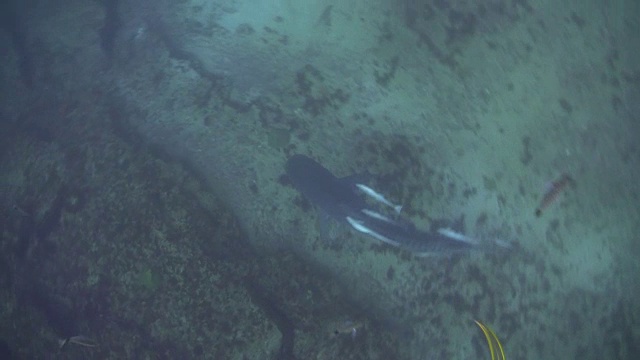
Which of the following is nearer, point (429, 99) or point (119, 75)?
point (429, 99)

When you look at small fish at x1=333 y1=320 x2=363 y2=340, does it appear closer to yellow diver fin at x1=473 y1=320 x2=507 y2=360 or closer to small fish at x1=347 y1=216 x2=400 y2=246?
small fish at x1=347 y1=216 x2=400 y2=246

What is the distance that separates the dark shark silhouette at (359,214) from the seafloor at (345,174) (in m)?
0.12

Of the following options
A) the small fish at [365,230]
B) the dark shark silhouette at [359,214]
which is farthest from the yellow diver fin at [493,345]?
the small fish at [365,230]

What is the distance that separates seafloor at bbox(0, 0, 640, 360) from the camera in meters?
3.30

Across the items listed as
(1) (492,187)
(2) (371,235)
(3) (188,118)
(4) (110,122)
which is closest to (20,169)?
(4) (110,122)

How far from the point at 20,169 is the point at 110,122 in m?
1.19

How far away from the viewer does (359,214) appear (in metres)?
3.59

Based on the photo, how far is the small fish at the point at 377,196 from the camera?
3602 millimetres

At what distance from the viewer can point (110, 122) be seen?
13.4 feet

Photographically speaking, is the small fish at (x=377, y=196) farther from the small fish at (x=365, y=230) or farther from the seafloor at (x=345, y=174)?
the small fish at (x=365, y=230)

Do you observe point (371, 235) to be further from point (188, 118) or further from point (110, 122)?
point (110, 122)

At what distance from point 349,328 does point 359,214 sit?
1.04m

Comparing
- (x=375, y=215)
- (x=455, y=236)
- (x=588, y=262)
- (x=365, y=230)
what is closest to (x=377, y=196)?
(x=375, y=215)

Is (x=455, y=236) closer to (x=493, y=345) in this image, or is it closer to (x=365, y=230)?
(x=365, y=230)
